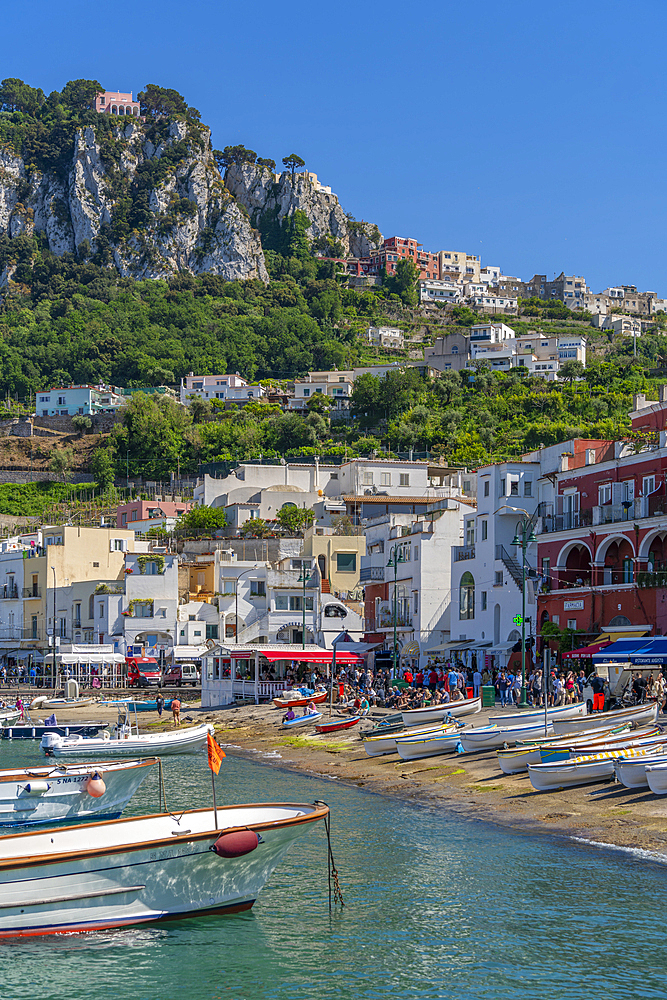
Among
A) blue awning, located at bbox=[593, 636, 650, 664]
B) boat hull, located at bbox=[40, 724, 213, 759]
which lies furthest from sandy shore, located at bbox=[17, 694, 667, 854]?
blue awning, located at bbox=[593, 636, 650, 664]

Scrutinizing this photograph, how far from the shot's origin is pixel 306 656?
5900cm

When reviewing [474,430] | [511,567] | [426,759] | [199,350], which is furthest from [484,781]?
[199,350]

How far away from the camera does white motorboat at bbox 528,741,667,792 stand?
95.2 feet

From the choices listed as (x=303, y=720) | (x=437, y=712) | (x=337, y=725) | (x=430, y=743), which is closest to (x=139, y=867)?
(x=430, y=743)

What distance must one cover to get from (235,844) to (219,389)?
151 meters

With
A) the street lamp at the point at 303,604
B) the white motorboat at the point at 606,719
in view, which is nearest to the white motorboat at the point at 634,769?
the white motorboat at the point at 606,719

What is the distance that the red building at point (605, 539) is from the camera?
4695cm

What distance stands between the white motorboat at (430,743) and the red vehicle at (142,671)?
3677 cm

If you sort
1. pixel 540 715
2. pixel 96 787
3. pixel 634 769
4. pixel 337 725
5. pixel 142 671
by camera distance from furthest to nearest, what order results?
pixel 142 671, pixel 337 725, pixel 540 715, pixel 634 769, pixel 96 787

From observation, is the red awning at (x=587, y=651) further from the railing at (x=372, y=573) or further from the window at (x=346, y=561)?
the window at (x=346, y=561)

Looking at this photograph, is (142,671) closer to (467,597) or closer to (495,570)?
(467,597)

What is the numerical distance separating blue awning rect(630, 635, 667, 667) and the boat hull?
17.2 meters

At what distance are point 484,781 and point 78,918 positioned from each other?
16.8 meters

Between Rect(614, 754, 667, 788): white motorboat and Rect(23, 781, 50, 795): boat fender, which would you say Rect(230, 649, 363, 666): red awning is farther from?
Rect(614, 754, 667, 788): white motorboat
